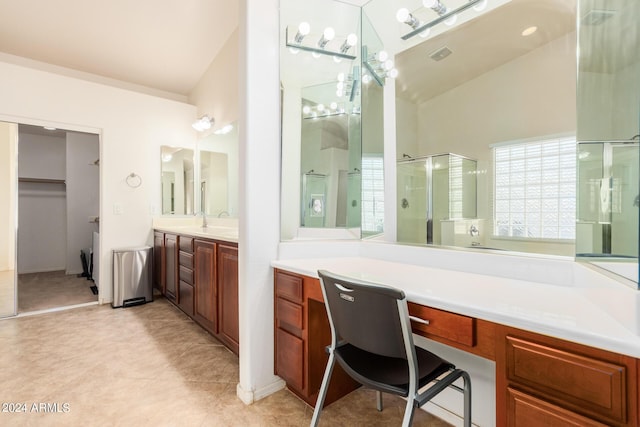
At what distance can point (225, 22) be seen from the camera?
2.93 metres

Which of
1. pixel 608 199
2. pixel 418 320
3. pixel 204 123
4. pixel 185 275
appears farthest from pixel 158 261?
pixel 608 199

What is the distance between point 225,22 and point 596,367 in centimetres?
357

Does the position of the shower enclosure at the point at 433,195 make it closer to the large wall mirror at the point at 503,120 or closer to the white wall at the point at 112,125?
the large wall mirror at the point at 503,120

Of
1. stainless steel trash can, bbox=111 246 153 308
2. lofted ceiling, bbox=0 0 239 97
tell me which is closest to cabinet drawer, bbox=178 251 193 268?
stainless steel trash can, bbox=111 246 153 308

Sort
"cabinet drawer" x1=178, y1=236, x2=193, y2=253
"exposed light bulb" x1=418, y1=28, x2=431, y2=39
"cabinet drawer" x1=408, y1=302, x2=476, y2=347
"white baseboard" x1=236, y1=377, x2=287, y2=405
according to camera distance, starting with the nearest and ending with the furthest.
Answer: "cabinet drawer" x1=408, y1=302, x2=476, y2=347 → "white baseboard" x1=236, y1=377, x2=287, y2=405 → "exposed light bulb" x1=418, y1=28, x2=431, y2=39 → "cabinet drawer" x1=178, y1=236, x2=193, y2=253

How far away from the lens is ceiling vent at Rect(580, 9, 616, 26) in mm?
992

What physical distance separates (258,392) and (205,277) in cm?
106

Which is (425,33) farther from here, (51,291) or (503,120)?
(51,291)

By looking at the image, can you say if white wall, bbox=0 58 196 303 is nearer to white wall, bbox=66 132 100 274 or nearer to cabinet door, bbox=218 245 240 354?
white wall, bbox=66 132 100 274

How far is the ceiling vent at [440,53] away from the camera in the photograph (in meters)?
1.84

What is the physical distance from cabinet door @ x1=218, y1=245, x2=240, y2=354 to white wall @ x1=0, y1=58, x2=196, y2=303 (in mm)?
2002

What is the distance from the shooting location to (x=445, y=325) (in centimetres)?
96

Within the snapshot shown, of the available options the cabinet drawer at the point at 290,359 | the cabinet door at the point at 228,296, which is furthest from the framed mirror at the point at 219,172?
the cabinet drawer at the point at 290,359

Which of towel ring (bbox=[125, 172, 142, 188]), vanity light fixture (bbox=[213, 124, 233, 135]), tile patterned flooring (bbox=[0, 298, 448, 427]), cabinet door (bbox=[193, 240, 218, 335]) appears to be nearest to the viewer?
tile patterned flooring (bbox=[0, 298, 448, 427])
